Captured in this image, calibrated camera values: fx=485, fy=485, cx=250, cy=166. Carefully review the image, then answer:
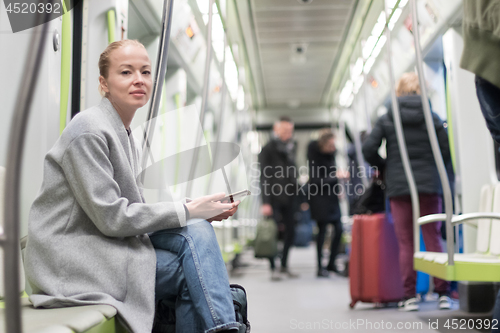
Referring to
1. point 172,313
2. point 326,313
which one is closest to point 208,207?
point 172,313

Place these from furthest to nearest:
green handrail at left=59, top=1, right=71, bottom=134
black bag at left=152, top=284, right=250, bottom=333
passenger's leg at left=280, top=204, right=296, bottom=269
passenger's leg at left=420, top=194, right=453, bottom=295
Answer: passenger's leg at left=280, top=204, right=296, bottom=269 < passenger's leg at left=420, top=194, right=453, bottom=295 < green handrail at left=59, top=1, right=71, bottom=134 < black bag at left=152, top=284, right=250, bottom=333

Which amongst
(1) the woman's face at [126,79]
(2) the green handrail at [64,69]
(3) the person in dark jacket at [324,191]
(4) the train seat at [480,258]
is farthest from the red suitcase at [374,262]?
(1) the woman's face at [126,79]

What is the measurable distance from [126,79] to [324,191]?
4001 millimetres

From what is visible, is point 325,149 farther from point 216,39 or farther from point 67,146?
point 67,146

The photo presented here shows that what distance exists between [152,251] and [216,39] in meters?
3.63

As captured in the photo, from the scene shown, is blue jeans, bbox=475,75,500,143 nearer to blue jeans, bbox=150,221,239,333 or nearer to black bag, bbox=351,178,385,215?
blue jeans, bbox=150,221,239,333

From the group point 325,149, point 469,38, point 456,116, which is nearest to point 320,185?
point 325,149

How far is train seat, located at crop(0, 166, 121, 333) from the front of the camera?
106 cm

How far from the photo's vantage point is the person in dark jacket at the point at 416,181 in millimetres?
3354

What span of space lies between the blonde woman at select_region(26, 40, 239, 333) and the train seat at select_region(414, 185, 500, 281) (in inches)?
52.4

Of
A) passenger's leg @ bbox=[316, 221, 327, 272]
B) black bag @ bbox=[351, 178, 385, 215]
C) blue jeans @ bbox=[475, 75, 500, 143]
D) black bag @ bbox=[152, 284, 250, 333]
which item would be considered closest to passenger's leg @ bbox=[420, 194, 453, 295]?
black bag @ bbox=[351, 178, 385, 215]

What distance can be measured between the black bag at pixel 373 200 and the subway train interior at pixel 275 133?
2 centimetres

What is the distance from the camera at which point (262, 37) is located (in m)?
6.41

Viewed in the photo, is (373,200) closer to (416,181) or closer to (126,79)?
(416,181)
